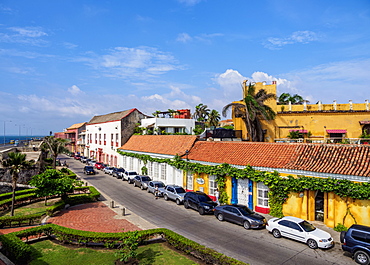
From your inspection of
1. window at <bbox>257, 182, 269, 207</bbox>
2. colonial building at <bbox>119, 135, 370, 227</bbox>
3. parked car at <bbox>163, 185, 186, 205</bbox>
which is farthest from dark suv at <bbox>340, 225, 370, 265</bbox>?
parked car at <bbox>163, 185, 186, 205</bbox>

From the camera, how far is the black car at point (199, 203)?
21125 millimetres

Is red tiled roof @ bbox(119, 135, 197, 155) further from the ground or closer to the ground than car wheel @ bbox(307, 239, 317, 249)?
further from the ground

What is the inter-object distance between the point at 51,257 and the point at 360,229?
16.5 m

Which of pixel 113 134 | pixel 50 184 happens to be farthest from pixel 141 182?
pixel 113 134

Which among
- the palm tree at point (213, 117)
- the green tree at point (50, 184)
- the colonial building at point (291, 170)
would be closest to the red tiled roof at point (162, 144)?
the colonial building at point (291, 170)

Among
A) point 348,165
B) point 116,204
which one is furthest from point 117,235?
point 348,165

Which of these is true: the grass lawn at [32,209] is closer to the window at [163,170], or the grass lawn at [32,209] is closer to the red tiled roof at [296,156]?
the window at [163,170]

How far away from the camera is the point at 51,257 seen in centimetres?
1323

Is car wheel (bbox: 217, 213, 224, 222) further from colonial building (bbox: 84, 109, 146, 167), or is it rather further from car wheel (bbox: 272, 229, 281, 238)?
colonial building (bbox: 84, 109, 146, 167)

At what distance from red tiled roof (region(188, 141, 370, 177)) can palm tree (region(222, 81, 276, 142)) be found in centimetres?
718

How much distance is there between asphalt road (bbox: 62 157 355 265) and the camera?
13461 mm

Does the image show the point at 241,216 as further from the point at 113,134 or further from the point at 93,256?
the point at 113,134

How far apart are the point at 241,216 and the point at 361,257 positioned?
7.32m

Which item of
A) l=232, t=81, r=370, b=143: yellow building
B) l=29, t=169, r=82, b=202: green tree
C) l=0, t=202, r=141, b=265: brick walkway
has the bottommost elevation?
l=0, t=202, r=141, b=265: brick walkway
